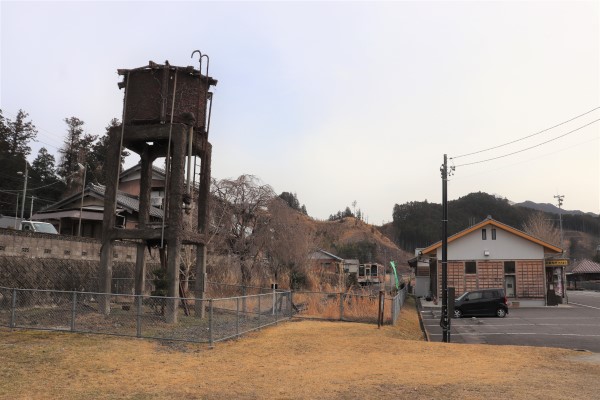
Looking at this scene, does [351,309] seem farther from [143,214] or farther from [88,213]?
[88,213]

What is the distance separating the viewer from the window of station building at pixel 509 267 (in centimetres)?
3853

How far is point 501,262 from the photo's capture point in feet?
127

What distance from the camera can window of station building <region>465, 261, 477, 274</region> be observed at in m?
39.2

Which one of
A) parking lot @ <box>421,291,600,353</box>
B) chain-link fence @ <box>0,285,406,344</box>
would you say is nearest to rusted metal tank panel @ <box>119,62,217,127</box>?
chain-link fence @ <box>0,285,406,344</box>

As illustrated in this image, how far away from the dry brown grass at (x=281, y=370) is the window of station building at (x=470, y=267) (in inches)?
999

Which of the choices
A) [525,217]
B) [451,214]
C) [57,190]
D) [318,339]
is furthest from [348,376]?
[525,217]

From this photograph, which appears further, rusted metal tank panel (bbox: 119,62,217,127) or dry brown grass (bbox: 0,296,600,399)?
rusted metal tank panel (bbox: 119,62,217,127)

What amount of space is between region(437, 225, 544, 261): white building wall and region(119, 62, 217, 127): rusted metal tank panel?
27.1 m

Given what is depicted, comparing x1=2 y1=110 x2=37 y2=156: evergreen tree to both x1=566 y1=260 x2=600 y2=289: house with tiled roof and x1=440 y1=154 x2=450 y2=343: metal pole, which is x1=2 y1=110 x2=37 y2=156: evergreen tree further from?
x1=566 y1=260 x2=600 y2=289: house with tiled roof

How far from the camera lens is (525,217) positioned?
140875mm

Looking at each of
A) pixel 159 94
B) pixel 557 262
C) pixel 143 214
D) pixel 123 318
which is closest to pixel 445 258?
pixel 123 318

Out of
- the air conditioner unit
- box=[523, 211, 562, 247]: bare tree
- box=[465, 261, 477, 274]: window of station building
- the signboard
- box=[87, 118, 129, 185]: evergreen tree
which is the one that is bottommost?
box=[465, 261, 477, 274]: window of station building

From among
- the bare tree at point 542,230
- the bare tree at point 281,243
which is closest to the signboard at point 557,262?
the bare tree at point 281,243

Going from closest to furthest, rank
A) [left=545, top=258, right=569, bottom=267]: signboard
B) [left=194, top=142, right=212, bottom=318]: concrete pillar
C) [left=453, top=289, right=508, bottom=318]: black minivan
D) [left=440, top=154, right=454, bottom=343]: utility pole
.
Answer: [left=440, top=154, right=454, bottom=343]: utility pole < [left=194, top=142, right=212, bottom=318]: concrete pillar < [left=453, top=289, right=508, bottom=318]: black minivan < [left=545, top=258, right=569, bottom=267]: signboard
